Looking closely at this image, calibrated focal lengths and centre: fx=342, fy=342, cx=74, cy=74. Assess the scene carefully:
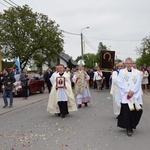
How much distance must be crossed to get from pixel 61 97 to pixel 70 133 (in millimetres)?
3238

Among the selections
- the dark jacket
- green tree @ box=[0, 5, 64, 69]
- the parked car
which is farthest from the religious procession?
green tree @ box=[0, 5, 64, 69]

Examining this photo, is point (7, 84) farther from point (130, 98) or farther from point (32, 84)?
point (130, 98)

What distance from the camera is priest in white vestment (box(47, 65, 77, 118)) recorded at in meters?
11.5

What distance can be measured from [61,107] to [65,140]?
3.94 meters

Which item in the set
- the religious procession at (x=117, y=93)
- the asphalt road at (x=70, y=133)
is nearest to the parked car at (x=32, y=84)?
the religious procession at (x=117, y=93)

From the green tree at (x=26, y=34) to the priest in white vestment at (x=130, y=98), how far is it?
30.9 m

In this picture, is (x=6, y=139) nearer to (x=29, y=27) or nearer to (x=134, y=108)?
(x=134, y=108)

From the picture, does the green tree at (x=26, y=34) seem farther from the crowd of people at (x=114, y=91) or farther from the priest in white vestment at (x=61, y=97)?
the priest in white vestment at (x=61, y=97)

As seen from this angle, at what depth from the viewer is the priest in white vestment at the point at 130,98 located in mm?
8141

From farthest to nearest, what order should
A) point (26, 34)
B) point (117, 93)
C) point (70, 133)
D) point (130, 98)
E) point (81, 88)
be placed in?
point (26, 34) → point (81, 88) → point (117, 93) → point (70, 133) → point (130, 98)

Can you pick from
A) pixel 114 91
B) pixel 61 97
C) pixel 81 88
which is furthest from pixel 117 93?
pixel 81 88

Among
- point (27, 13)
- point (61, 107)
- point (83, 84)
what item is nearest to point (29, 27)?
point (27, 13)

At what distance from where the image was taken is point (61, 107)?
11484 mm

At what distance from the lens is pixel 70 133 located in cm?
838
